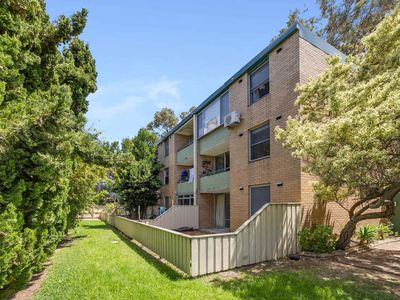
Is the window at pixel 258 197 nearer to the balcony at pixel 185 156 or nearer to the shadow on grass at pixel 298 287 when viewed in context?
the shadow on grass at pixel 298 287

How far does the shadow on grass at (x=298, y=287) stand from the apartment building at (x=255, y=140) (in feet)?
11.6

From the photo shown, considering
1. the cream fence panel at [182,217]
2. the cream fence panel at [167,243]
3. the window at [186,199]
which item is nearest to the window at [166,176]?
the window at [186,199]

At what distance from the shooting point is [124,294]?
625 cm

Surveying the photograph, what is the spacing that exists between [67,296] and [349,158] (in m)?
7.28

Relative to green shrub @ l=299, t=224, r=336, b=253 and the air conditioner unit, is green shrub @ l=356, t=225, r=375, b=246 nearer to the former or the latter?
green shrub @ l=299, t=224, r=336, b=253

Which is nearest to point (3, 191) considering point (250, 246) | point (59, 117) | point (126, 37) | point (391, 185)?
point (59, 117)

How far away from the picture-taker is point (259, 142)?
13172mm

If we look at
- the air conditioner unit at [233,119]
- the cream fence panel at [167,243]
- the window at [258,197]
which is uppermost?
the air conditioner unit at [233,119]

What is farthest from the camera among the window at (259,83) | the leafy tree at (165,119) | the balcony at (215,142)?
the leafy tree at (165,119)

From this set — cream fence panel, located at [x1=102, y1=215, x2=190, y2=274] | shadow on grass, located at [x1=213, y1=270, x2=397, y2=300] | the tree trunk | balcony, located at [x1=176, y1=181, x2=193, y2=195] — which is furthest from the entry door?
shadow on grass, located at [x1=213, y1=270, x2=397, y2=300]

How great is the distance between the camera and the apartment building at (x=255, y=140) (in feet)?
36.2

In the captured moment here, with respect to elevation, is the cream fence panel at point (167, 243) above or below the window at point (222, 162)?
below

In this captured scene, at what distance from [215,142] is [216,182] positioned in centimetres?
246

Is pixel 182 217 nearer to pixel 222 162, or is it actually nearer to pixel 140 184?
pixel 222 162
